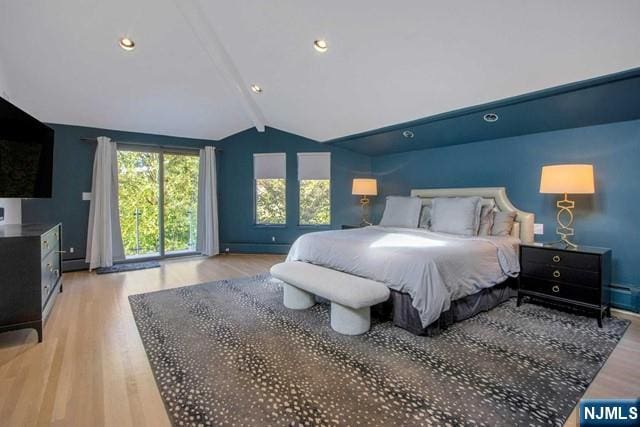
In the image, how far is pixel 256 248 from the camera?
Answer: 6457 mm

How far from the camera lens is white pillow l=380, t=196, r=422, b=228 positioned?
4.55 metres

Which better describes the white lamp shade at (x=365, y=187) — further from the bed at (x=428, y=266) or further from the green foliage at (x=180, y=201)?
the green foliage at (x=180, y=201)

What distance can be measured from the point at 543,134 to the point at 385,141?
2.15 meters

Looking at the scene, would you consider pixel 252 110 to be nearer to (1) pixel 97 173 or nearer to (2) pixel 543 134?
(1) pixel 97 173

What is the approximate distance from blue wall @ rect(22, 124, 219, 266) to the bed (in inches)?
144

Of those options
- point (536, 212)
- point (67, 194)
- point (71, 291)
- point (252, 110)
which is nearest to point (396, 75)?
point (536, 212)

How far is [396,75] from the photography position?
11.4 feet

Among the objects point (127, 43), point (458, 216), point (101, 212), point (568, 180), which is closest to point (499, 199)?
point (458, 216)

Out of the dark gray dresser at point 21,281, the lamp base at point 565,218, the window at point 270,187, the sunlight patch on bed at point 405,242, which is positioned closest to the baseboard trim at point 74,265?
the dark gray dresser at point 21,281

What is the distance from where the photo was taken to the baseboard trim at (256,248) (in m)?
6.37

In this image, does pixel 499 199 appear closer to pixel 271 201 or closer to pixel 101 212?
pixel 271 201

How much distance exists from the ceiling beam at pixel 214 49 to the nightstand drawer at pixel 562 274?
4207mm

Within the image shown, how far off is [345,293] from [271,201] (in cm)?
417

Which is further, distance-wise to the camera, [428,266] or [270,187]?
[270,187]
